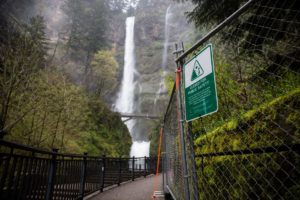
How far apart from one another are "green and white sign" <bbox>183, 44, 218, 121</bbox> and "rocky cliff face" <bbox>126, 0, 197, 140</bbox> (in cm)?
3412

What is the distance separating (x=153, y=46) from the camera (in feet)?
172

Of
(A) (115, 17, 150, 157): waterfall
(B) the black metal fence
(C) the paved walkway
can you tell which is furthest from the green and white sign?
(A) (115, 17, 150, 157): waterfall

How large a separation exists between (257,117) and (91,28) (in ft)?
132

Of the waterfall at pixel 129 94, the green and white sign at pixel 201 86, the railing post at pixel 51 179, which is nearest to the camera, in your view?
the green and white sign at pixel 201 86

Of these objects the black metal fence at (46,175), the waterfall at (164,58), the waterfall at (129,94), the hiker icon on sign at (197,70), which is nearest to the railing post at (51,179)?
the black metal fence at (46,175)

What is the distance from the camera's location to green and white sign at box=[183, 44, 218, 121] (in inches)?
55.5

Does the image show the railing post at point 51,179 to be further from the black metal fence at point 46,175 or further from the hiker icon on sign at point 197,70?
the hiker icon on sign at point 197,70

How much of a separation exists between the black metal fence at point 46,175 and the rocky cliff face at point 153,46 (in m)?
29.3

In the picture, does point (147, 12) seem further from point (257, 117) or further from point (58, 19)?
point (257, 117)

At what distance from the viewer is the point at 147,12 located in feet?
198

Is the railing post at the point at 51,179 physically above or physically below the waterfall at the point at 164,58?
below

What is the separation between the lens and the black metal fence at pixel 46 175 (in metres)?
2.42

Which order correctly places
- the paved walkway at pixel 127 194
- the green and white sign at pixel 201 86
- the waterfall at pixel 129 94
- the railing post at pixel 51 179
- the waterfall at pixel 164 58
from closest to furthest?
the green and white sign at pixel 201 86, the railing post at pixel 51 179, the paved walkway at pixel 127 194, the waterfall at pixel 129 94, the waterfall at pixel 164 58

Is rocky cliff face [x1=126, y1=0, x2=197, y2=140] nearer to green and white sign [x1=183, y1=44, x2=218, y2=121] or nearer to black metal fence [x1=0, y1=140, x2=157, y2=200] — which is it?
black metal fence [x1=0, y1=140, x2=157, y2=200]
